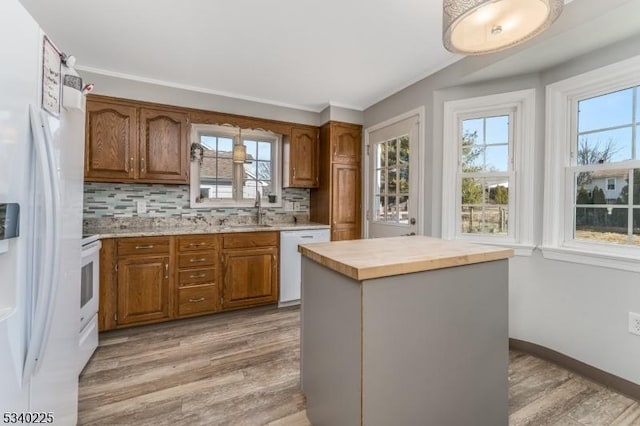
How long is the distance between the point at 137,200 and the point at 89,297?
1.21 metres

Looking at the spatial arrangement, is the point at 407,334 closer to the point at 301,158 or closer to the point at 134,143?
the point at 301,158

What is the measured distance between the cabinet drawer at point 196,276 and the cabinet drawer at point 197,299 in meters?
0.06

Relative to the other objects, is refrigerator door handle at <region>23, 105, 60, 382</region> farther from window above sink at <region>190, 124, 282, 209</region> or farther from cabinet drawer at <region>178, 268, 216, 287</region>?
window above sink at <region>190, 124, 282, 209</region>

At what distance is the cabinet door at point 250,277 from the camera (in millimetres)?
2975

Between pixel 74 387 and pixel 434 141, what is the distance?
307 centimetres

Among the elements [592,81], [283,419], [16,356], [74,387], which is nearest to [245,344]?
[283,419]

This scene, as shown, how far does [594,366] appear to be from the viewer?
1.93 meters

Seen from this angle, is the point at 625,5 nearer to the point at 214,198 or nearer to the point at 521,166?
the point at 521,166

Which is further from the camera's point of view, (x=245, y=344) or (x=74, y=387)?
(x=245, y=344)

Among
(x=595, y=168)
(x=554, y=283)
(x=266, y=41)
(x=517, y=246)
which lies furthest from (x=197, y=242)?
(x=595, y=168)

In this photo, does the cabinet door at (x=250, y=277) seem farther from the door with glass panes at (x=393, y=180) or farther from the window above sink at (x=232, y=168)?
the door with glass panes at (x=393, y=180)

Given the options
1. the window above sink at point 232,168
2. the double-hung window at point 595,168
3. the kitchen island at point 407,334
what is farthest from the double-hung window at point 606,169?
the window above sink at point 232,168

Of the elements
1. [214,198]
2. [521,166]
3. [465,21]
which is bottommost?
[214,198]

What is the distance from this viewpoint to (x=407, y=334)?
3.72 feet
